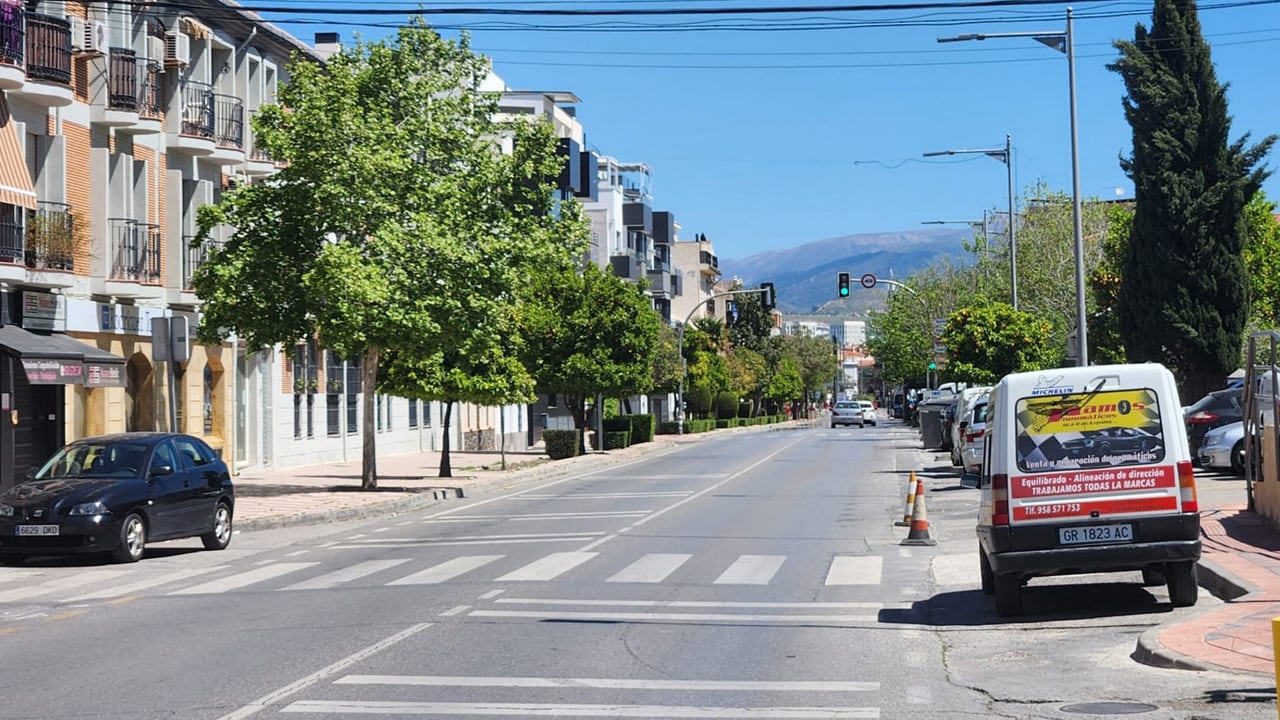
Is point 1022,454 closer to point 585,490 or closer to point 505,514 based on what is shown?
point 505,514

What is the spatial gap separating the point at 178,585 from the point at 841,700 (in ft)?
30.9

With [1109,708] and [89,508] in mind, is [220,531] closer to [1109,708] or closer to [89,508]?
[89,508]

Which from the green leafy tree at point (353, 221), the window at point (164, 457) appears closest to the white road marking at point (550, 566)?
the window at point (164, 457)

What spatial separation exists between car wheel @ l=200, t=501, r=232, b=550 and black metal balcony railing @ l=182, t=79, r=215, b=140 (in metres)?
16.7

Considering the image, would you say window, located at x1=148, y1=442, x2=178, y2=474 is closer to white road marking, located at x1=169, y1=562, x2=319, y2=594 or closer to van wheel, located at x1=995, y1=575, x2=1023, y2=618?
white road marking, located at x1=169, y1=562, x2=319, y2=594

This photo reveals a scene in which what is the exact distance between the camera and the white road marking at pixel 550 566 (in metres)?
16.9

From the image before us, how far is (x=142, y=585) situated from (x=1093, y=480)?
390 inches

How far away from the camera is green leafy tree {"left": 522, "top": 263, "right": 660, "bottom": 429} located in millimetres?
53656

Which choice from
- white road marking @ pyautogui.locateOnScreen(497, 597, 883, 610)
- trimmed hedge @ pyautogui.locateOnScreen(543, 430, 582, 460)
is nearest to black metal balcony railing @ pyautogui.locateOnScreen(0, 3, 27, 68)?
white road marking @ pyautogui.locateOnScreen(497, 597, 883, 610)

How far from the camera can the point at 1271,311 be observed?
57.3m

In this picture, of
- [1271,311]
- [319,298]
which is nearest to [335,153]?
[319,298]

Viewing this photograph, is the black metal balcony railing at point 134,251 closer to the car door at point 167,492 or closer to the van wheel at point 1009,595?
the car door at point 167,492

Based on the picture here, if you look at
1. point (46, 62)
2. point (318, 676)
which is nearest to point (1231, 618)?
point (318, 676)

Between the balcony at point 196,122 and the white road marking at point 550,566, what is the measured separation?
2015 centimetres
